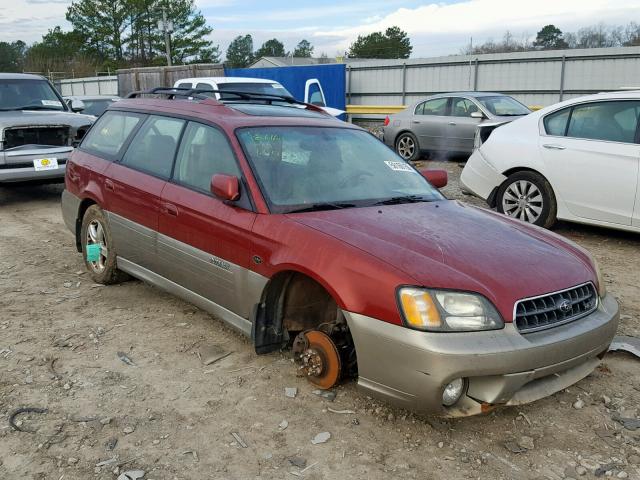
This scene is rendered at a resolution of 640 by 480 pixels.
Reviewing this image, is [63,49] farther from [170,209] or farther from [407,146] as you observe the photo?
[170,209]

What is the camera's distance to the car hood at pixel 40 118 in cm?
898

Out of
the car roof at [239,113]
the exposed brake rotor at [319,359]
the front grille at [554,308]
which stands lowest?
the exposed brake rotor at [319,359]

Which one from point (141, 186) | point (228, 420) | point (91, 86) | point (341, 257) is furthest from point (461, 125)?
point (91, 86)

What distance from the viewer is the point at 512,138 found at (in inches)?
293

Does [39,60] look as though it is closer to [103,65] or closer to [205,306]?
[103,65]

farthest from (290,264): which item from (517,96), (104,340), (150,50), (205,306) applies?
(150,50)

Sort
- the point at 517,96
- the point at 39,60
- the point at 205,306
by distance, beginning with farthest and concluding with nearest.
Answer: the point at 39,60, the point at 517,96, the point at 205,306

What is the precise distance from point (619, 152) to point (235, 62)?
79.7 metres

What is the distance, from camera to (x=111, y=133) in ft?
17.8

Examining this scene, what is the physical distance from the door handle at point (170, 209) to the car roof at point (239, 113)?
65 centimetres

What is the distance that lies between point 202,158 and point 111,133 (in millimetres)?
1548

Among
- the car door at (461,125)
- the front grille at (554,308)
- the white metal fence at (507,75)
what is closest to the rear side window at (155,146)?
the front grille at (554,308)

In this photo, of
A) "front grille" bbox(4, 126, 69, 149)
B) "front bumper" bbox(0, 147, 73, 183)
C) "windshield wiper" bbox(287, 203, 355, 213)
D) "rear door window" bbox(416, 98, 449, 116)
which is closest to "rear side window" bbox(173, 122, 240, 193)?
"windshield wiper" bbox(287, 203, 355, 213)

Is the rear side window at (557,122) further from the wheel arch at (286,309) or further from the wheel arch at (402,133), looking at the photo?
the wheel arch at (402,133)
